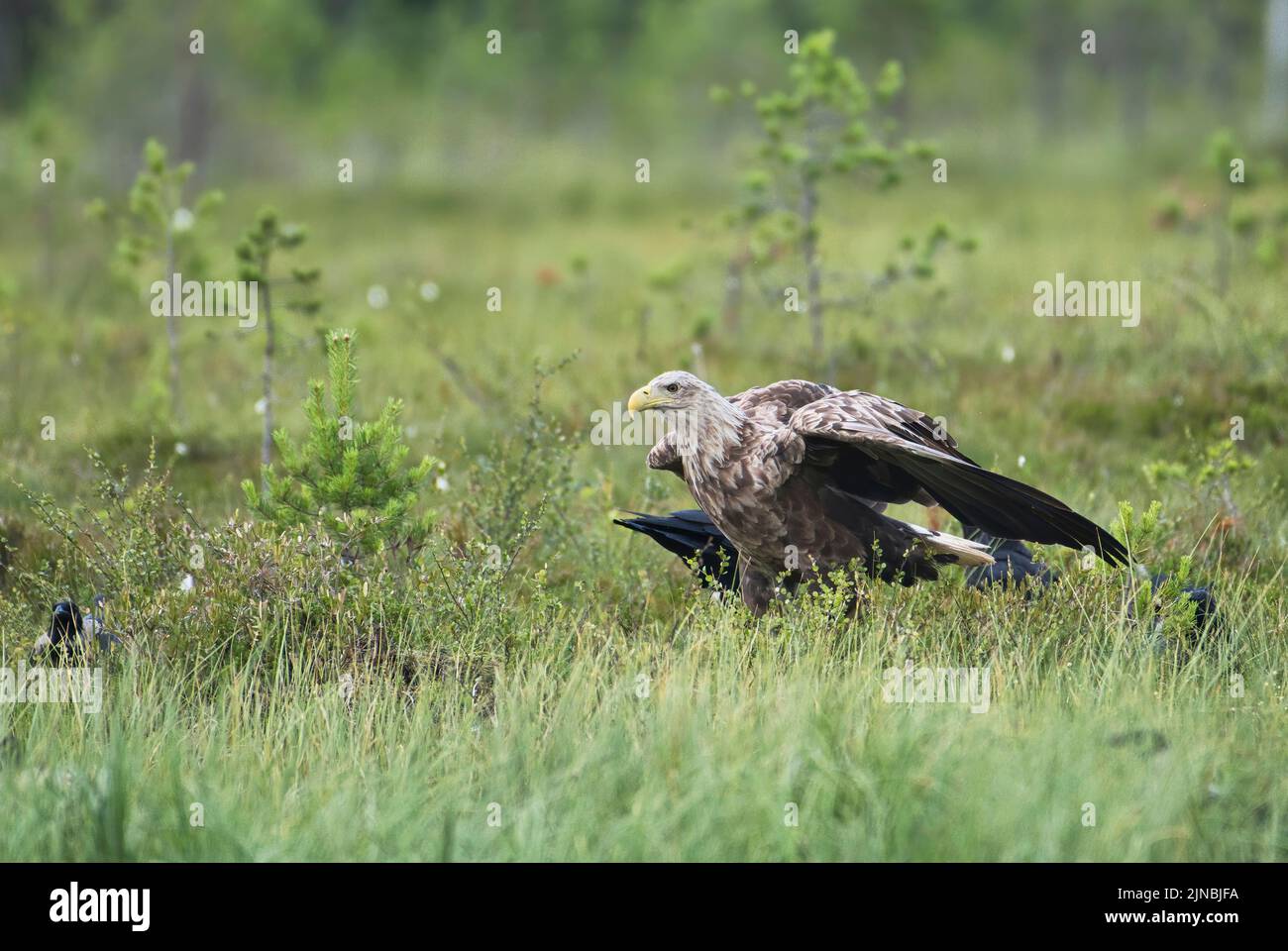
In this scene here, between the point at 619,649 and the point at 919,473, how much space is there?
1.28m

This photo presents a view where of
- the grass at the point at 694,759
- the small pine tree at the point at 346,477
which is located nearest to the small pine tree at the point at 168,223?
the small pine tree at the point at 346,477

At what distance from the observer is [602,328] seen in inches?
489

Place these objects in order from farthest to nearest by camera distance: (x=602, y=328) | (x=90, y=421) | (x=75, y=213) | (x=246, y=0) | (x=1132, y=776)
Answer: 1. (x=246, y=0)
2. (x=75, y=213)
3. (x=602, y=328)
4. (x=90, y=421)
5. (x=1132, y=776)

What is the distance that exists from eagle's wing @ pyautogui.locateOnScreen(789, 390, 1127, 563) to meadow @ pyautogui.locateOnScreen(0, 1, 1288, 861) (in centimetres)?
39

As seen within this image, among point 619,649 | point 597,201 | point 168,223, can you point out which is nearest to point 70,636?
point 619,649

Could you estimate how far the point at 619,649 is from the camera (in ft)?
17.1

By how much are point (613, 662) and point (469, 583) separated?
0.67 metres

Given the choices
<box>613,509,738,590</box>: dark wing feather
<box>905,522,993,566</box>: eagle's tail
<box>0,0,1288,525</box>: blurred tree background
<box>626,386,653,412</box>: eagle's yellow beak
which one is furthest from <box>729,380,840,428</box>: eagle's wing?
<box>0,0,1288,525</box>: blurred tree background

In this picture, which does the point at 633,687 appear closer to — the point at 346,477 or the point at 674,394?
the point at 674,394

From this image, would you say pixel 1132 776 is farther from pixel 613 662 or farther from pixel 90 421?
pixel 90 421

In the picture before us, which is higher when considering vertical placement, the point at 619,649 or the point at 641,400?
the point at 641,400

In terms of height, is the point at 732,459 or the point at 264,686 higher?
the point at 732,459

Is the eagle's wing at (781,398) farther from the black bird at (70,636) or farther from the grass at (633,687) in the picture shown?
the black bird at (70,636)
